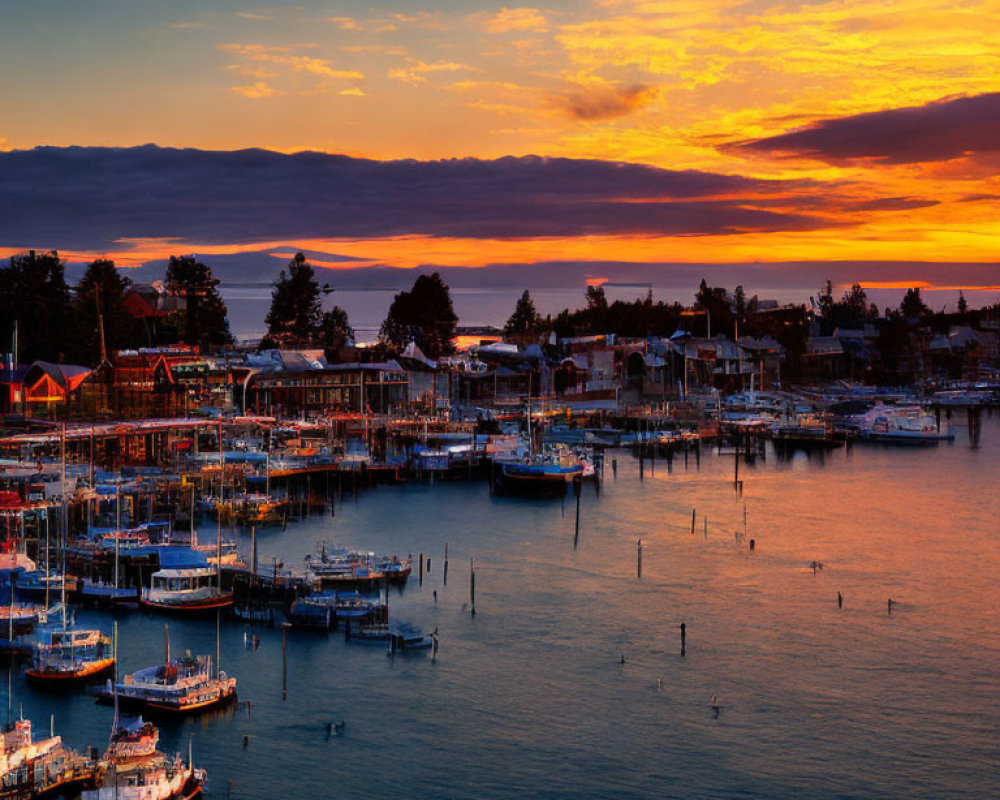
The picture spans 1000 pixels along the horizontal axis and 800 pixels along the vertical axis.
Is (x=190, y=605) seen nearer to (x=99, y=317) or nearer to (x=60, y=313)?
(x=99, y=317)

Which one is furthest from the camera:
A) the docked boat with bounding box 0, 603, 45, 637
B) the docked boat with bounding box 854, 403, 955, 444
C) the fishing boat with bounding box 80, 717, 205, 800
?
the docked boat with bounding box 854, 403, 955, 444

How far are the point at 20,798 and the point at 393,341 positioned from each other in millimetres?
102040

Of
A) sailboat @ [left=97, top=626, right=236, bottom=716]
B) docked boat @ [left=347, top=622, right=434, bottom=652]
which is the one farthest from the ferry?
sailboat @ [left=97, top=626, right=236, bottom=716]

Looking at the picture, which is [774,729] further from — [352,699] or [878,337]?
[878,337]

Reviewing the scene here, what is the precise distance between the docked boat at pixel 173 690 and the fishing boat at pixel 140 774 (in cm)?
430

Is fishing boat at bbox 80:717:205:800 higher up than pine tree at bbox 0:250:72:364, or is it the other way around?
pine tree at bbox 0:250:72:364

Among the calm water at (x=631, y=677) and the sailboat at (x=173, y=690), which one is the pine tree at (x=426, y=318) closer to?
the calm water at (x=631, y=677)

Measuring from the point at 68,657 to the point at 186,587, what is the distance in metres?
6.83

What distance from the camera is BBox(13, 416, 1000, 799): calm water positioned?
28.5 meters

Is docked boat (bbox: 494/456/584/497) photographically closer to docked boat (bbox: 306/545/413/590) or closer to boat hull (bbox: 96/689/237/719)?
docked boat (bbox: 306/545/413/590)

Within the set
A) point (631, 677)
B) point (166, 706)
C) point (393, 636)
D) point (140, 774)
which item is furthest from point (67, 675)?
point (631, 677)

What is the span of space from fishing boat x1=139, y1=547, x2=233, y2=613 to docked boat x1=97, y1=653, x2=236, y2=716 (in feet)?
24.7

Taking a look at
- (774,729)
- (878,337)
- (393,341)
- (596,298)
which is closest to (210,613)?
(774,729)

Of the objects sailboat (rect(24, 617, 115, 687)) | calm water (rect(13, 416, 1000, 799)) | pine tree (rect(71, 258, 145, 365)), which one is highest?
pine tree (rect(71, 258, 145, 365))
